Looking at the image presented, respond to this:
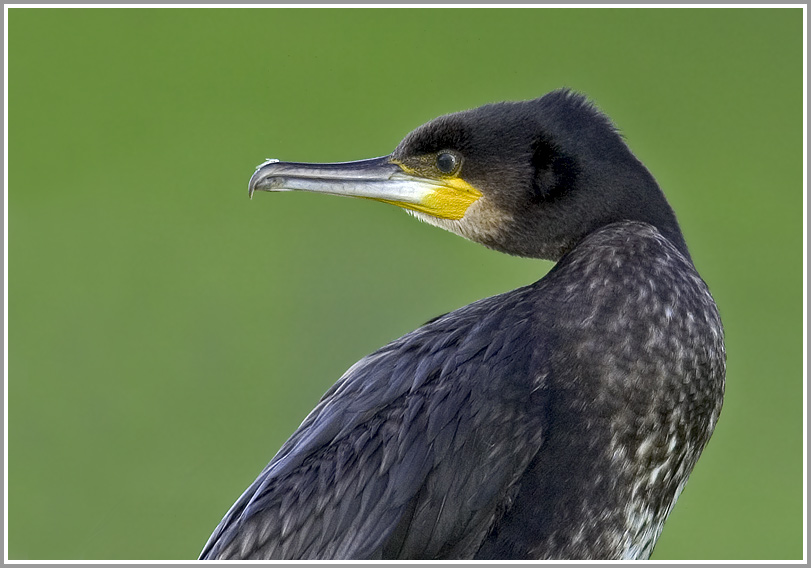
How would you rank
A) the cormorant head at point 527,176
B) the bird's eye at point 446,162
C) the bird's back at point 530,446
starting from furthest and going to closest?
1. the bird's eye at point 446,162
2. the cormorant head at point 527,176
3. the bird's back at point 530,446

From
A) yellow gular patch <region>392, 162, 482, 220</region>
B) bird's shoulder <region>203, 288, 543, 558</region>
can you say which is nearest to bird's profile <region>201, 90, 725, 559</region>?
bird's shoulder <region>203, 288, 543, 558</region>

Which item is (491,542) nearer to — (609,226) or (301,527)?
Answer: (301,527)

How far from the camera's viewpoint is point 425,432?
9.27ft

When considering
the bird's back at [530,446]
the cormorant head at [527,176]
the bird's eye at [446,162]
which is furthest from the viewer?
the bird's eye at [446,162]

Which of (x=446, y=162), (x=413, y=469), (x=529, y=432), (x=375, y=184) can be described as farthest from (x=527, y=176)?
(x=413, y=469)

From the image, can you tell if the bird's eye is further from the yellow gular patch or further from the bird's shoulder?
the bird's shoulder

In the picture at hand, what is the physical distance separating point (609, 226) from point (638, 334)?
14.9 inches

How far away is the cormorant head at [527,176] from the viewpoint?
121 inches

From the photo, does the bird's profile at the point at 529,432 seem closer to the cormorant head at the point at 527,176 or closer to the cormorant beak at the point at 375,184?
the cormorant head at the point at 527,176

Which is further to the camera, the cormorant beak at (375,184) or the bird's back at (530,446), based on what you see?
the cormorant beak at (375,184)

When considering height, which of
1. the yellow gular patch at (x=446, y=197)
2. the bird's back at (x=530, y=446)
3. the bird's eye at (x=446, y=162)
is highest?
the bird's eye at (x=446, y=162)

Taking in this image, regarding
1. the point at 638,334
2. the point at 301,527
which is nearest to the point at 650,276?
the point at 638,334

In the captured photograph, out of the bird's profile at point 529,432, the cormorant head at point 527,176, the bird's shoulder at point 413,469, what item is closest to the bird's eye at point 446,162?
the cormorant head at point 527,176

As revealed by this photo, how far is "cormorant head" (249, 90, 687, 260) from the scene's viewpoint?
121 inches
